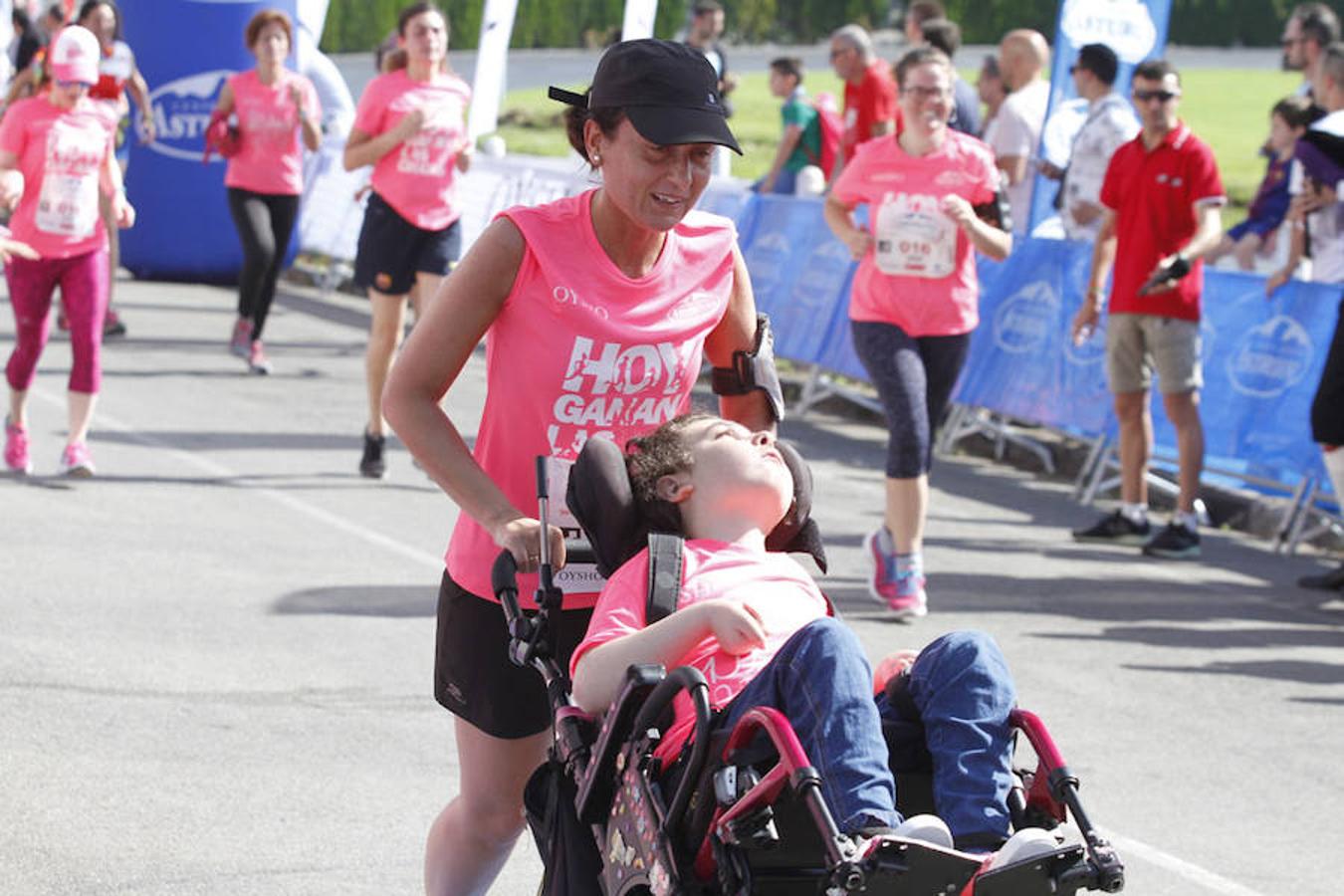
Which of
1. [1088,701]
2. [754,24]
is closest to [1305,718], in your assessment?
[1088,701]

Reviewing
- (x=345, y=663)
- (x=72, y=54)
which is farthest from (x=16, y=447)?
(x=345, y=663)

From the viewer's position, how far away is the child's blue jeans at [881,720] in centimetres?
352

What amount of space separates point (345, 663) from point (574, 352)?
365 cm

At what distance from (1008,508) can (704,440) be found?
798 cm

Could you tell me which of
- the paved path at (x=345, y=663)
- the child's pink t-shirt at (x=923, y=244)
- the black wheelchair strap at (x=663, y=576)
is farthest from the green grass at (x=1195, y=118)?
the black wheelchair strap at (x=663, y=576)

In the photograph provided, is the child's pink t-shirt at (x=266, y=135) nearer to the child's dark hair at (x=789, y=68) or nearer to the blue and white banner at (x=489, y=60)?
the blue and white banner at (x=489, y=60)

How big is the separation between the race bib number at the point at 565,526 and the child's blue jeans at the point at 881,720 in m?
0.63

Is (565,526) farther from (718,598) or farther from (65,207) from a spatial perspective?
(65,207)

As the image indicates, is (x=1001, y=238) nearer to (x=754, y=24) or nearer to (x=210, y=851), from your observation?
(x=210, y=851)

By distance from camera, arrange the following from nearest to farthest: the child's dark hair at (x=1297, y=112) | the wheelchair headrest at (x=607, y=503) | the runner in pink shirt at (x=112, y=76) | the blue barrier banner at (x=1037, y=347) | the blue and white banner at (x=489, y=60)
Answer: the wheelchair headrest at (x=607, y=503), the blue barrier banner at (x=1037, y=347), the child's dark hair at (x=1297, y=112), the runner in pink shirt at (x=112, y=76), the blue and white banner at (x=489, y=60)

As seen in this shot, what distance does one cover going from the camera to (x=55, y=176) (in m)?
10.3

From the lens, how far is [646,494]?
13.5 feet

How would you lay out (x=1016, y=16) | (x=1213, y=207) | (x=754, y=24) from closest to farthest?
(x=1213, y=207)
(x=1016, y=16)
(x=754, y=24)

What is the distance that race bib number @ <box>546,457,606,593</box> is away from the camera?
13.7 feet
